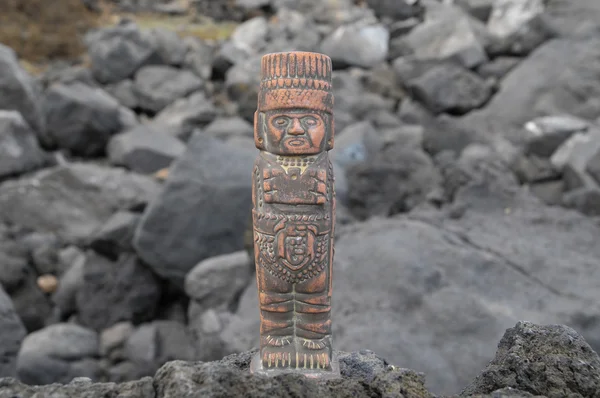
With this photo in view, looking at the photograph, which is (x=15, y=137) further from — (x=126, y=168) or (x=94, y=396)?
(x=94, y=396)

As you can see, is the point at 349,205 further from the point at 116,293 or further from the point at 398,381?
the point at 398,381

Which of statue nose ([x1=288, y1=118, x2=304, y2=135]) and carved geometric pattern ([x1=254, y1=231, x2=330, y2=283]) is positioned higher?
statue nose ([x1=288, y1=118, x2=304, y2=135])

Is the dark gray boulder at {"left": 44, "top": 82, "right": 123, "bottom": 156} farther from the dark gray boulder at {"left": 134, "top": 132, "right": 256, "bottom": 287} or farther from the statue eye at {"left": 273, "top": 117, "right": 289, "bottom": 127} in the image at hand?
the statue eye at {"left": 273, "top": 117, "right": 289, "bottom": 127}

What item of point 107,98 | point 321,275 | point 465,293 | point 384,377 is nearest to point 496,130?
point 465,293

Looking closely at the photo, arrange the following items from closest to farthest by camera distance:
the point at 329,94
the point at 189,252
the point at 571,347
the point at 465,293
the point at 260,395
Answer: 1. the point at 260,395
2. the point at 571,347
3. the point at 329,94
4. the point at 465,293
5. the point at 189,252

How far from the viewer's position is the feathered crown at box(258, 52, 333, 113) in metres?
3.18

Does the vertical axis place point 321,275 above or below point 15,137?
above

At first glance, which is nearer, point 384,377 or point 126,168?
point 384,377

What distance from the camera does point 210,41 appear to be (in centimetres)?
1616

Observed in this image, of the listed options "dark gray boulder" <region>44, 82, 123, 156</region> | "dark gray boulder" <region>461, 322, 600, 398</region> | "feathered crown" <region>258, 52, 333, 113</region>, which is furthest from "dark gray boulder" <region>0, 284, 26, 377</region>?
"dark gray boulder" <region>44, 82, 123, 156</region>

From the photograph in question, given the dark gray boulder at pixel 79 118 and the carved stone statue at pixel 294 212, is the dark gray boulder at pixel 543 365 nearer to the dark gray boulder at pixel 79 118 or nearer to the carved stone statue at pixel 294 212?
the carved stone statue at pixel 294 212

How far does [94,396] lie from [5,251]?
5.89 m

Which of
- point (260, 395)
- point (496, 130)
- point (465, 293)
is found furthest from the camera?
point (496, 130)

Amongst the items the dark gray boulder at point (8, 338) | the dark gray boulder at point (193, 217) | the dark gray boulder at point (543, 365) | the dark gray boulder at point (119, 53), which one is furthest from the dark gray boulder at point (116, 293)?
the dark gray boulder at point (119, 53)
